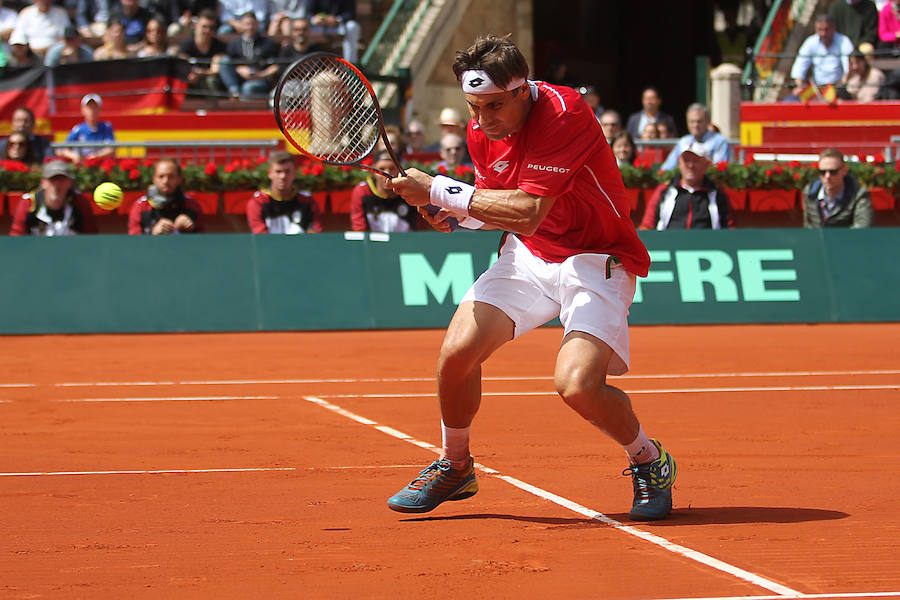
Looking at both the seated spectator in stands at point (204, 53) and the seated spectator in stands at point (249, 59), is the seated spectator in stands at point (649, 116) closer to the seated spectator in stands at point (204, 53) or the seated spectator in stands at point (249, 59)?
the seated spectator in stands at point (249, 59)

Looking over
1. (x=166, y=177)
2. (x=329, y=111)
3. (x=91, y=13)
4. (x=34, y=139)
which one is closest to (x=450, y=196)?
(x=329, y=111)

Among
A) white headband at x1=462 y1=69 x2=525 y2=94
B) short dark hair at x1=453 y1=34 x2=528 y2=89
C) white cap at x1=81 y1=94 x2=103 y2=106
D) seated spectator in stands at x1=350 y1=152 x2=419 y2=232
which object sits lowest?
seated spectator in stands at x1=350 y1=152 x2=419 y2=232

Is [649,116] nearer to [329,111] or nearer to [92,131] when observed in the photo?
[92,131]

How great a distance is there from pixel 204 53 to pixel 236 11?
71.8 inches

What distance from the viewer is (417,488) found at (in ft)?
19.2

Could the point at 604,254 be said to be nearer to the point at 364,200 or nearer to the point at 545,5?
the point at 364,200

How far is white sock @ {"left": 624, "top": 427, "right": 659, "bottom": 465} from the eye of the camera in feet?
18.9

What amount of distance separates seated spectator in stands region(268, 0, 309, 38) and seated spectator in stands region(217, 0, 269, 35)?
0.14 meters

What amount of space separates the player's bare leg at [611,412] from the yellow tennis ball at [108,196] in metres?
8.86

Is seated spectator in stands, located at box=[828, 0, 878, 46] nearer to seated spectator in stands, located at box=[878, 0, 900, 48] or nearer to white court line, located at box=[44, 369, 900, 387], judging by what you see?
seated spectator in stands, located at box=[878, 0, 900, 48]

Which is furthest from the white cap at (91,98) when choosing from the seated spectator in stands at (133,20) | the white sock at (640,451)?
the white sock at (640,451)

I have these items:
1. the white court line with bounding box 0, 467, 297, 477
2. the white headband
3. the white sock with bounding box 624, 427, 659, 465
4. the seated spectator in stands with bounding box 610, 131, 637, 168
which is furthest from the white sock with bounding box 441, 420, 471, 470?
the seated spectator in stands with bounding box 610, 131, 637, 168

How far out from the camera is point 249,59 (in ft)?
59.4

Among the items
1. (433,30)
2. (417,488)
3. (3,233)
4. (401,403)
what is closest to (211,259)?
(3,233)
